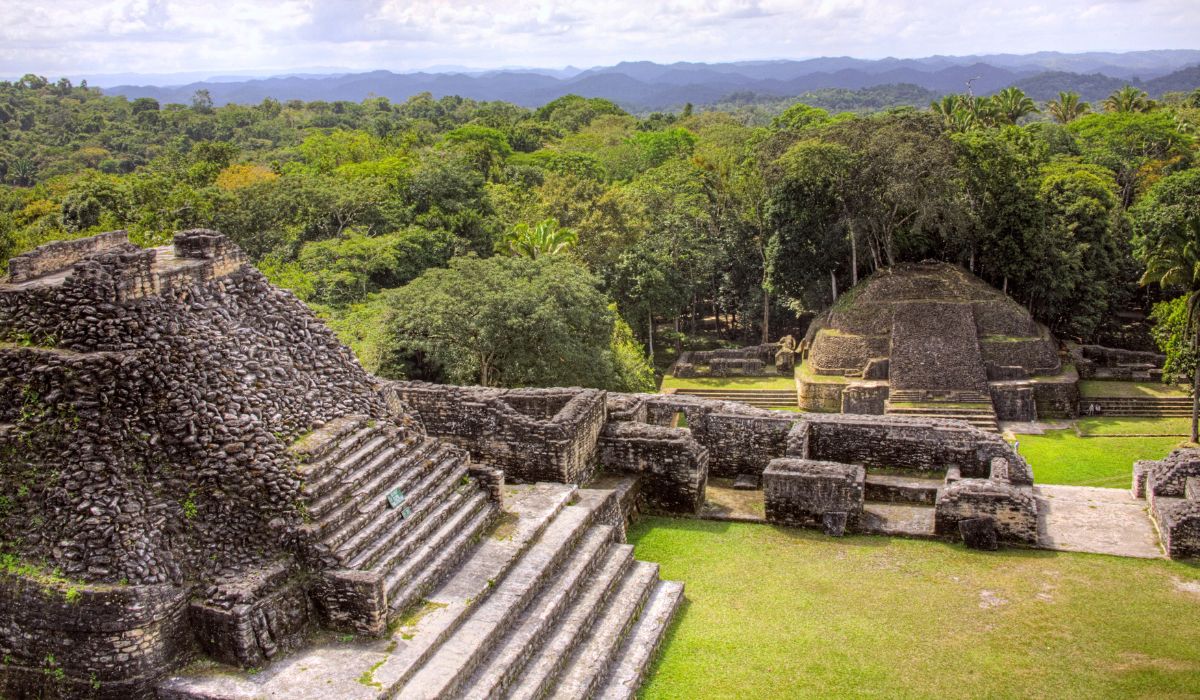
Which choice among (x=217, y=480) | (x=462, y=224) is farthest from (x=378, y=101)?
(x=217, y=480)

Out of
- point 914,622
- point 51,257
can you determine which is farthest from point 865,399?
point 51,257

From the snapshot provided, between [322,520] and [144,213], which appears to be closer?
[322,520]

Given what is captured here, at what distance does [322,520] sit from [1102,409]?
25389 millimetres

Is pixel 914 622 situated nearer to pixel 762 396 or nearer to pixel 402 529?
pixel 402 529

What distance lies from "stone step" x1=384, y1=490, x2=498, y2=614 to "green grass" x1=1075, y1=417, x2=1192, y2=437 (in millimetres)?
20305

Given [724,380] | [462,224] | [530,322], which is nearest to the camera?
[530,322]

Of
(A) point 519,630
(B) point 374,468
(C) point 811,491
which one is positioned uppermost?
(B) point 374,468

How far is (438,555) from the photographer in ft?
32.8

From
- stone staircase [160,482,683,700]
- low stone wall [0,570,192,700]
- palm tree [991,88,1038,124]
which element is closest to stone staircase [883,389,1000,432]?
stone staircase [160,482,683,700]

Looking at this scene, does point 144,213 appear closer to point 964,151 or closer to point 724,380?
point 724,380

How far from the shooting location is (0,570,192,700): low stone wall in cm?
806

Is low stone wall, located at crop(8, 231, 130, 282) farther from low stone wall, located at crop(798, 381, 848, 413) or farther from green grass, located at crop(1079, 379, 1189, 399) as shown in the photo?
green grass, located at crop(1079, 379, 1189, 399)

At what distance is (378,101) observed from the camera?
138 meters

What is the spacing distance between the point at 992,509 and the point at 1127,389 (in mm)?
19046
